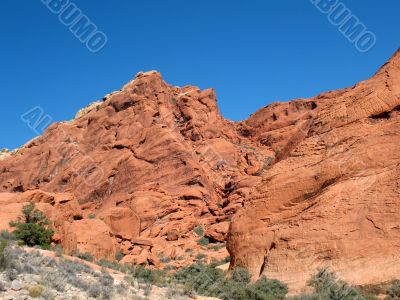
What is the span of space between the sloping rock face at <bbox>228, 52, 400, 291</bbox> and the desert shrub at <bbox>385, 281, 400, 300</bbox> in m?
0.56

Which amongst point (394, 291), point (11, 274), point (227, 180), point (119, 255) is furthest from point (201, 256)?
point (11, 274)

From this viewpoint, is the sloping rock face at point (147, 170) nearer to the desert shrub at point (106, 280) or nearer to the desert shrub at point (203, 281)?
the desert shrub at point (203, 281)

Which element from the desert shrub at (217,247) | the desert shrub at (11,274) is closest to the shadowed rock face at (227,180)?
the desert shrub at (217,247)

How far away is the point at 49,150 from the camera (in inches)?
2968

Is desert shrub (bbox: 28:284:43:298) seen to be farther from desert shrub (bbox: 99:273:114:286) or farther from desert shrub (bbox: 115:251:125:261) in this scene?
desert shrub (bbox: 115:251:125:261)

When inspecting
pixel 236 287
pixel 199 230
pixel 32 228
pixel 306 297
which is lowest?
pixel 306 297

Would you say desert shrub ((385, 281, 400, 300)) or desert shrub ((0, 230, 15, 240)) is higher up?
desert shrub ((0, 230, 15, 240))

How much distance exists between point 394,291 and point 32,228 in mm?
14067

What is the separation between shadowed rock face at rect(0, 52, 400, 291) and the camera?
716 inches

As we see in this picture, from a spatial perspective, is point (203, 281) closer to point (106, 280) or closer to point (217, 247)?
point (106, 280)

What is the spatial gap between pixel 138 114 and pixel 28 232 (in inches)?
1982

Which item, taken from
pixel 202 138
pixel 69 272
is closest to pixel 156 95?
pixel 202 138

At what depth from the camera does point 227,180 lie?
6350cm

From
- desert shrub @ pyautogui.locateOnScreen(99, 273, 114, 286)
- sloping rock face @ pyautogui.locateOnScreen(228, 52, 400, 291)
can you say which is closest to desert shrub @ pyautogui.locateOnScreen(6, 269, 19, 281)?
desert shrub @ pyautogui.locateOnScreen(99, 273, 114, 286)
